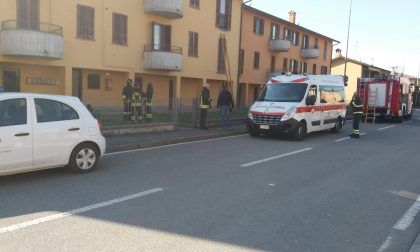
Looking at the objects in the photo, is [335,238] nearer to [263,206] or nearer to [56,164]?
[263,206]

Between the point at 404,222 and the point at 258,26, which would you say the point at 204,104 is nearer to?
the point at 404,222

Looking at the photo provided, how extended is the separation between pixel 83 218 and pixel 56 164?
2.57 m

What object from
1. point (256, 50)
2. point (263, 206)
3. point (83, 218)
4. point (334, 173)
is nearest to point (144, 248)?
point (83, 218)

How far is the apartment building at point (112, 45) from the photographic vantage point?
60.8 feet

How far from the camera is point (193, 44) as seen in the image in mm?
28609

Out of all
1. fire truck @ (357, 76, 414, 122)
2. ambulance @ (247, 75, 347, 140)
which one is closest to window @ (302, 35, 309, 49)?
fire truck @ (357, 76, 414, 122)

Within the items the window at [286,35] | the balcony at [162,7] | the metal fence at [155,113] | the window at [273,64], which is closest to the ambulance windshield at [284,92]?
the metal fence at [155,113]

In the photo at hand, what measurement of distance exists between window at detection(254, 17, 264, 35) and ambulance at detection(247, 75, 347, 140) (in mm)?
21712

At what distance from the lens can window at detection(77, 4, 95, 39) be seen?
21.1m

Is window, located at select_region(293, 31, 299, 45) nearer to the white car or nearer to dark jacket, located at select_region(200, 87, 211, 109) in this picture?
dark jacket, located at select_region(200, 87, 211, 109)

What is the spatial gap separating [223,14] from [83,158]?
998 inches

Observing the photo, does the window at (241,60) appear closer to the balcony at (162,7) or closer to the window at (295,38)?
the balcony at (162,7)

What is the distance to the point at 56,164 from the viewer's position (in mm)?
7496

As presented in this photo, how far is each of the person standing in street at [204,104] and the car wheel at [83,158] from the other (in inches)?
322
